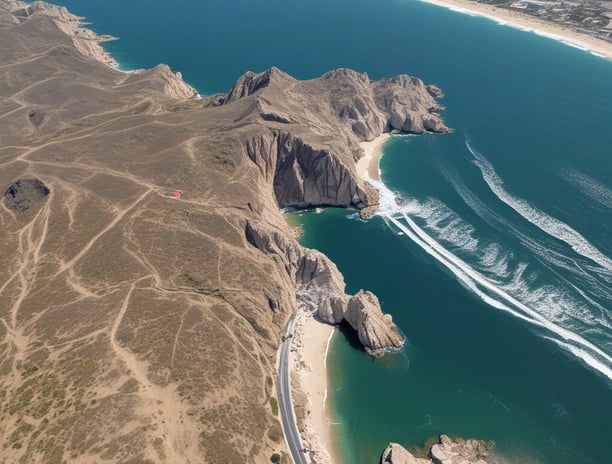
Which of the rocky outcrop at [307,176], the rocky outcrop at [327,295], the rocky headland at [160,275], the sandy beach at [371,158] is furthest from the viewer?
the sandy beach at [371,158]

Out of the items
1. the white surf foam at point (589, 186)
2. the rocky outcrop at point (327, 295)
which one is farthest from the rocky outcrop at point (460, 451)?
the white surf foam at point (589, 186)

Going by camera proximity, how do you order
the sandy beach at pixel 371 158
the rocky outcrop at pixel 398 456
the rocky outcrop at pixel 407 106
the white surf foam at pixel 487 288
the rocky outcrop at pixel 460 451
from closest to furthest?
the rocky outcrop at pixel 398 456, the rocky outcrop at pixel 460 451, the white surf foam at pixel 487 288, the sandy beach at pixel 371 158, the rocky outcrop at pixel 407 106

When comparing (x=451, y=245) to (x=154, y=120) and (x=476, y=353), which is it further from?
(x=154, y=120)

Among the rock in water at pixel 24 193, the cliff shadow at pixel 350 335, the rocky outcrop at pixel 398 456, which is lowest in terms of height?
the cliff shadow at pixel 350 335

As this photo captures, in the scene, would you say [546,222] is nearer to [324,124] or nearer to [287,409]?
[324,124]

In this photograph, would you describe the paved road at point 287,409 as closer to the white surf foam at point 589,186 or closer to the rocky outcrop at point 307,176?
the rocky outcrop at point 307,176

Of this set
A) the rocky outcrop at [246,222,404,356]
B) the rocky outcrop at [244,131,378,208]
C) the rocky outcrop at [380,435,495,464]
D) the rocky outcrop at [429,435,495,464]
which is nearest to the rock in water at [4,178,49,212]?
the rocky outcrop at [246,222,404,356]

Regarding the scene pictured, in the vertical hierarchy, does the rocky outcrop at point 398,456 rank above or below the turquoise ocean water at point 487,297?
above

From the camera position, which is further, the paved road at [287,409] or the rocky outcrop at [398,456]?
the paved road at [287,409]
